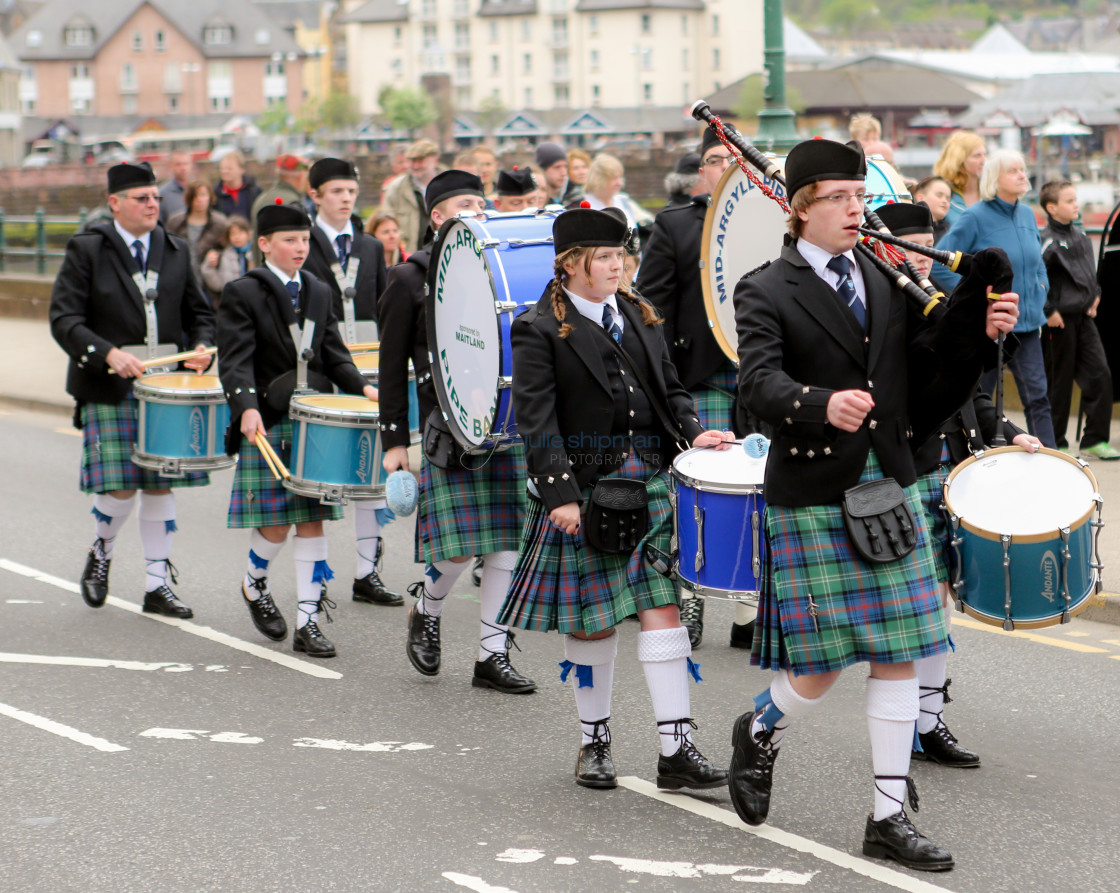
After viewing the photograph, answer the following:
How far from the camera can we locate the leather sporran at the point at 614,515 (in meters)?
4.67

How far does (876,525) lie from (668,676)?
3.15 ft

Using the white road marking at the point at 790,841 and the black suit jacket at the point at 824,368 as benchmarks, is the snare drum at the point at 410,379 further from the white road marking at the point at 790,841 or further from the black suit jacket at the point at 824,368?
the black suit jacket at the point at 824,368

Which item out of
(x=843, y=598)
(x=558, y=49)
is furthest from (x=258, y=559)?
(x=558, y=49)

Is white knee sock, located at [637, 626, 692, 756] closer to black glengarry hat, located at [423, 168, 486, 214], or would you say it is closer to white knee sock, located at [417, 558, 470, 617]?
white knee sock, located at [417, 558, 470, 617]

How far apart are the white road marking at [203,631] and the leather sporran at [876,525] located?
9.26 feet

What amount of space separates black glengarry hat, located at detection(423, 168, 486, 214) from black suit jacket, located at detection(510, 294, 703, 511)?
1.33 metres

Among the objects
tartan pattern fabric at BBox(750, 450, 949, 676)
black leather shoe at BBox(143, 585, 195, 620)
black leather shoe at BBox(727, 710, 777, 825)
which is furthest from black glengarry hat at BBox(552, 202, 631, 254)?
black leather shoe at BBox(143, 585, 195, 620)

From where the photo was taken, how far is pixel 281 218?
254 inches

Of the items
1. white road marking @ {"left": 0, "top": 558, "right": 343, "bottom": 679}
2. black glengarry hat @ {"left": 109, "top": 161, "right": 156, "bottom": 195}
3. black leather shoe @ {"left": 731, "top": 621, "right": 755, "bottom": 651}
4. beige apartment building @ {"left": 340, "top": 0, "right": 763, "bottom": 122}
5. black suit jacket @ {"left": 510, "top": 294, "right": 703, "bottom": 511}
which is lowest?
white road marking @ {"left": 0, "top": 558, "right": 343, "bottom": 679}

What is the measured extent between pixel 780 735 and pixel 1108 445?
655cm

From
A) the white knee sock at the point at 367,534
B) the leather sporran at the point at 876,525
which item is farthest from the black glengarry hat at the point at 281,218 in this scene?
the leather sporran at the point at 876,525

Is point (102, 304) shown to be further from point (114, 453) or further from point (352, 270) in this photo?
point (352, 270)

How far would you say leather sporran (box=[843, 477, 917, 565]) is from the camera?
4.04 m

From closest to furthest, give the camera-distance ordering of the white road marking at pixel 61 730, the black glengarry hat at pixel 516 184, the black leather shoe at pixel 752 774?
the black leather shoe at pixel 752 774, the white road marking at pixel 61 730, the black glengarry hat at pixel 516 184
